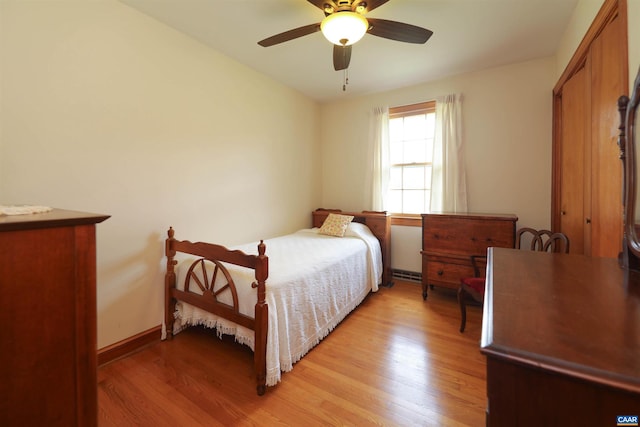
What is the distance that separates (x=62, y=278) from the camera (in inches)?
34.1

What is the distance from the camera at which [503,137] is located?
2873mm

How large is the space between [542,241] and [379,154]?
199 centimetres

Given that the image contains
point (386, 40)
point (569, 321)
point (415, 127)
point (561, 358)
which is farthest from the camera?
point (415, 127)

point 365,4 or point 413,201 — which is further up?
point 365,4

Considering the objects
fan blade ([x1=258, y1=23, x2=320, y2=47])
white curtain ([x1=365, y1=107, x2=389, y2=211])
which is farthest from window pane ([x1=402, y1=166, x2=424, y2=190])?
fan blade ([x1=258, y1=23, x2=320, y2=47])

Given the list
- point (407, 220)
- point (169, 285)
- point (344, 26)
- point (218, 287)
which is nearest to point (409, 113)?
point (407, 220)

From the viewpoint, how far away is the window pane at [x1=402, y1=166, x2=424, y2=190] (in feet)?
11.1

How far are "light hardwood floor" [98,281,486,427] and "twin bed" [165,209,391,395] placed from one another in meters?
0.15

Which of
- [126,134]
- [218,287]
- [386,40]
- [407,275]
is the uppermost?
[386,40]

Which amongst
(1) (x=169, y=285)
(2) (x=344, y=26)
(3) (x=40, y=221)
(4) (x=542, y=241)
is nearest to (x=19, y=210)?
(3) (x=40, y=221)

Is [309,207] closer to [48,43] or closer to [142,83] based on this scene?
[142,83]

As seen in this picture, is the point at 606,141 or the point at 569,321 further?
the point at 606,141

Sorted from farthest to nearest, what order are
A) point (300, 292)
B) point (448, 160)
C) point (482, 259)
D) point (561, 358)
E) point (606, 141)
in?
point (448, 160) < point (482, 259) < point (300, 292) < point (606, 141) < point (561, 358)

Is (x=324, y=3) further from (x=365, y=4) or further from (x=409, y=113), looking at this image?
(x=409, y=113)
